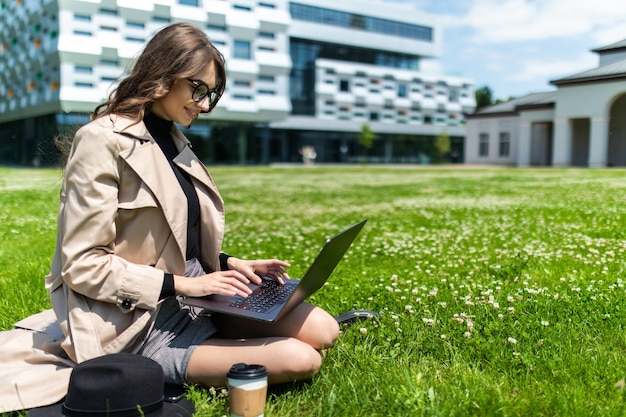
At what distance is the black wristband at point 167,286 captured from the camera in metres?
2.88

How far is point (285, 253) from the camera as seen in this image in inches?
309

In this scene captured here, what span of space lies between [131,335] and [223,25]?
52902 mm

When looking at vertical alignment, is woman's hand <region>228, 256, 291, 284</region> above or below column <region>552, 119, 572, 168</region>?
below

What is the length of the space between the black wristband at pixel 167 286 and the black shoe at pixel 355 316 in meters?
1.72

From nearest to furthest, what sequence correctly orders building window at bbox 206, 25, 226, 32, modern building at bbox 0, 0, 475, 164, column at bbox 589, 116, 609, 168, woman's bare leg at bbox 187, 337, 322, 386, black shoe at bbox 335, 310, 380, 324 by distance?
woman's bare leg at bbox 187, 337, 322, 386 < black shoe at bbox 335, 310, 380, 324 < modern building at bbox 0, 0, 475, 164 < column at bbox 589, 116, 609, 168 < building window at bbox 206, 25, 226, 32

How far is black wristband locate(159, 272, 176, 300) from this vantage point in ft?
9.45

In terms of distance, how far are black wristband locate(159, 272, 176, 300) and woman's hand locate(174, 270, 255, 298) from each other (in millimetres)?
20

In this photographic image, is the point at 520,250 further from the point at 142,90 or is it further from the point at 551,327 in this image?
the point at 142,90

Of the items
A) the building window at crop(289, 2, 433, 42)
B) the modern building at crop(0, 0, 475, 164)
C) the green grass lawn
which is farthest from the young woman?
the building window at crop(289, 2, 433, 42)

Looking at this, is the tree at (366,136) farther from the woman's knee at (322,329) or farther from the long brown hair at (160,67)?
the long brown hair at (160,67)

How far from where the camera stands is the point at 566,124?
51531mm

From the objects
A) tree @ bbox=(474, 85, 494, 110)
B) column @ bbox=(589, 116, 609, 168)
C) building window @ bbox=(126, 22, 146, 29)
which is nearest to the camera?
building window @ bbox=(126, 22, 146, 29)

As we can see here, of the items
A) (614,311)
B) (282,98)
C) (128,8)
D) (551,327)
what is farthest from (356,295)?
(282,98)

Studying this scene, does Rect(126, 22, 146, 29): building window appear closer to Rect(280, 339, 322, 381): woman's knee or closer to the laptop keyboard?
the laptop keyboard
